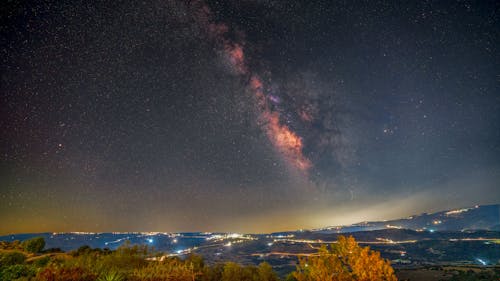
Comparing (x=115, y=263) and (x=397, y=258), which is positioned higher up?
(x=115, y=263)

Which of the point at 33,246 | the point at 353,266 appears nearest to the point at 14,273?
the point at 353,266

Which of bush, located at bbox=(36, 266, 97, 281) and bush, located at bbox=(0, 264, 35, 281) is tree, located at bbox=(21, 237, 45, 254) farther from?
bush, located at bbox=(36, 266, 97, 281)

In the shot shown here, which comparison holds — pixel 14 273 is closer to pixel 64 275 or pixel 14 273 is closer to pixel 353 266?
pixel 64 275

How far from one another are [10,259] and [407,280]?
7215cm

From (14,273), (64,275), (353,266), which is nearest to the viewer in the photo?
(353,266)

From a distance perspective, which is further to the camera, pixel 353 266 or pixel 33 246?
pixel 33 246

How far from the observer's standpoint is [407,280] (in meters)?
58.7

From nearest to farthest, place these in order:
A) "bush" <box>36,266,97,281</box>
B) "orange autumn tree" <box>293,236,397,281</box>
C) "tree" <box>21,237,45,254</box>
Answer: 1. "orange autumn tree" <box>293,236,397,281</box>
2. "bush" <box>36,266,97,281</box>
3. "tree" <box>21,237,45,254</box>

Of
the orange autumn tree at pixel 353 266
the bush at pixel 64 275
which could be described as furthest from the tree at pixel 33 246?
the orange autumn tree at pixel 353 266

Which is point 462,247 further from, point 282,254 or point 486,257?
point 282,254

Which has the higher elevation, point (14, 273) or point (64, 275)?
point (64, 275)

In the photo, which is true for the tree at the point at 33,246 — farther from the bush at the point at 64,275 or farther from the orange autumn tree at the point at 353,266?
the orange autumn tree at the point at 353,266

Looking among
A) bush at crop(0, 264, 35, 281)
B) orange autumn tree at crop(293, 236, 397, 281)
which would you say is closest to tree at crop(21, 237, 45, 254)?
bush at crop(0, 264, 35, 281)

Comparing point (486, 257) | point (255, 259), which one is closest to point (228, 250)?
point (255, 259)
